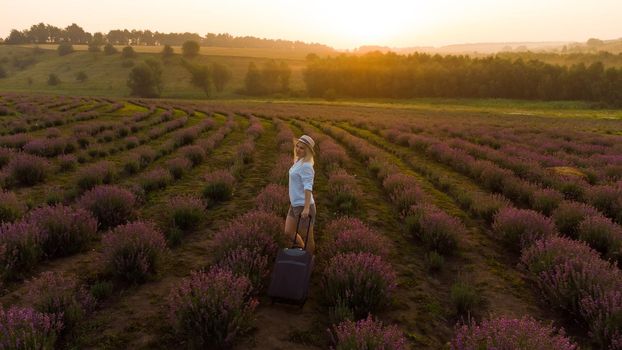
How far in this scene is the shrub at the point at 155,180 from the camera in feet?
30.0

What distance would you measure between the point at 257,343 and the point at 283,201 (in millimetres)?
3659

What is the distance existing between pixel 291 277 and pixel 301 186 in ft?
4.98

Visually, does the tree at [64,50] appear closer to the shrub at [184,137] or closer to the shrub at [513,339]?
the shrub at [184,137]

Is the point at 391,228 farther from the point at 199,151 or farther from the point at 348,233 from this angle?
the point at 199,151

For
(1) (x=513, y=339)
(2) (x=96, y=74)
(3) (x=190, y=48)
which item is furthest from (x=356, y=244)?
(3) (x=190, y=48)

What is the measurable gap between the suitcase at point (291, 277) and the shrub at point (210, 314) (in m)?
0.60

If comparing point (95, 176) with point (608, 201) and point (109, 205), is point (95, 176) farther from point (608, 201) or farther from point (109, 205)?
point (608, 201)

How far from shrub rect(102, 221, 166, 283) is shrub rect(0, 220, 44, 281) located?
3.13ft

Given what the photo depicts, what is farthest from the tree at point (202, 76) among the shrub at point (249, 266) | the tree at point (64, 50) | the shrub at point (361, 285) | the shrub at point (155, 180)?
the shrub at point (361, 285)

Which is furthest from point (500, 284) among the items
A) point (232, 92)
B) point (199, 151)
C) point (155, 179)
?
point (232, 92)

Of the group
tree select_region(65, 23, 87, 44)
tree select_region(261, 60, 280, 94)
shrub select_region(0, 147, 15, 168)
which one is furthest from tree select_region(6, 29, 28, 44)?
shrub select_region(0, 147, 15, 168)

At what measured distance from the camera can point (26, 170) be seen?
9.27 meters

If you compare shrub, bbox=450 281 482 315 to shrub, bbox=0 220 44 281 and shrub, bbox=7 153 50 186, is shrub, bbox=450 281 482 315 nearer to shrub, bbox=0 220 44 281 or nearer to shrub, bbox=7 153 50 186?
shrub, bbox=0 220 44 281

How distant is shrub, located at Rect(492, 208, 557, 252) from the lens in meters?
6.06
